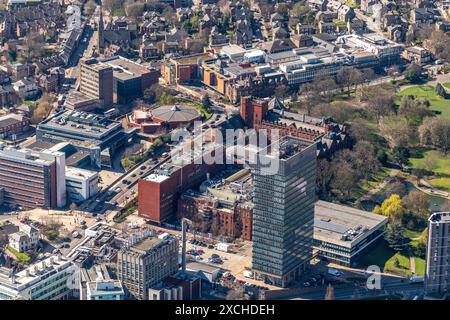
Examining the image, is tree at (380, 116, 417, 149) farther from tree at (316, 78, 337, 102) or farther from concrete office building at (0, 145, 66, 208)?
concrete office building at (0, 145, 66, 208)

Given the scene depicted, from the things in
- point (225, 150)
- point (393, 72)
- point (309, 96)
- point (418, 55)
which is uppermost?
point (418, 55)

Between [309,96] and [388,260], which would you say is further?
[309,96]

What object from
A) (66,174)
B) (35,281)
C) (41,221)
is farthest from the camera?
(66,174)

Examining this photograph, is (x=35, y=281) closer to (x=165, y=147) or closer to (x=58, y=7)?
(x=165, y=147)

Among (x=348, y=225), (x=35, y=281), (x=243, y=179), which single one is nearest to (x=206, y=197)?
(x=243, y=179)

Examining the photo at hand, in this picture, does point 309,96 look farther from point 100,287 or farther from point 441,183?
point 100,287

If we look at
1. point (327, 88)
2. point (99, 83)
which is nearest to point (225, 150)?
point (99, 83)
